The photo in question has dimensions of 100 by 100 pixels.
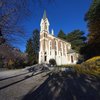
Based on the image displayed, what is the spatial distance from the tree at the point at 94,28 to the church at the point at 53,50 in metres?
22.6

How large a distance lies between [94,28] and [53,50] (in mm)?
27458

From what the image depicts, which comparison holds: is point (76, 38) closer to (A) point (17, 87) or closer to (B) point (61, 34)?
(B) point (61, 34)

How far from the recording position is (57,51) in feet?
175

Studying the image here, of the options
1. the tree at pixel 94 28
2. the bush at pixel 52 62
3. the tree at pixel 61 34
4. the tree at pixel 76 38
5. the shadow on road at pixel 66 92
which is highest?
the tree at pixel 61 34

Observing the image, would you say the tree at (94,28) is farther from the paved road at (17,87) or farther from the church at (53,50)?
the church at (53,50)

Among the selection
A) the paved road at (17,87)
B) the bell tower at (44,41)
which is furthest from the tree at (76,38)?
the paved road at (17,87)

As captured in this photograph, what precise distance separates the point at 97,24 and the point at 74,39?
44.1 metres

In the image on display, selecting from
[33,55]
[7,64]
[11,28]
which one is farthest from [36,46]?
[11,28]

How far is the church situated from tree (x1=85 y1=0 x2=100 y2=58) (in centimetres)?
2262

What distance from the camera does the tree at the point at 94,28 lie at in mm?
24458

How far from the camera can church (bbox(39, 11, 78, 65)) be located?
51.7m

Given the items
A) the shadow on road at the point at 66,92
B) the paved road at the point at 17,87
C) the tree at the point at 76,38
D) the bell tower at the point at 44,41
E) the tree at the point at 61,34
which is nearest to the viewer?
the shadow on road at the point at 66,92

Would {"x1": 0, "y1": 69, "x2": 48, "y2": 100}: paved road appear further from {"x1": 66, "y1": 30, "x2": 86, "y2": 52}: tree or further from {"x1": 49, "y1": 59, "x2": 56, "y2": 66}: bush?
{"x1": 66, "y1": 30, "x2": 86, "y2": 52}: tree

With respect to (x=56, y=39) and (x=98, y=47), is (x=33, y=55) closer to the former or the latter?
(x=56, y=39)
